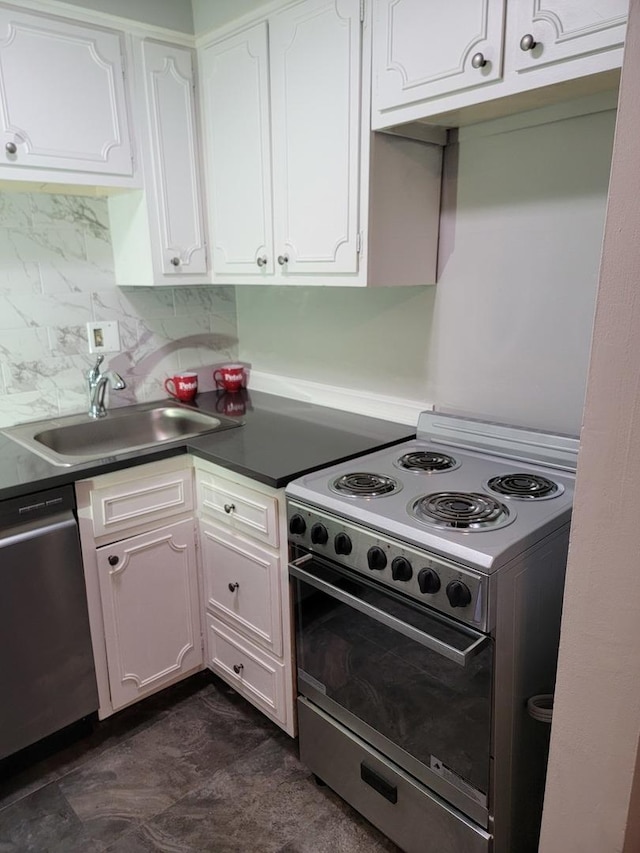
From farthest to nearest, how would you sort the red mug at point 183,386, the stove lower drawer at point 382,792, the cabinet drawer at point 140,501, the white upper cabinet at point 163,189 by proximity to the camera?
the red mug at point 183,386 < the white upper cabinet at point 163,189 < the cabinet drawer at point 140,501 < the stove lower drawer at point 382,792

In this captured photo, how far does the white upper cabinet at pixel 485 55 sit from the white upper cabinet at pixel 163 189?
0.85m

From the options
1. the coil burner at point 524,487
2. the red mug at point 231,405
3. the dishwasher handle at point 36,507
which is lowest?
the dishwasher handle at point 36,507

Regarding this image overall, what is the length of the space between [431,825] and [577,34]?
179 cm

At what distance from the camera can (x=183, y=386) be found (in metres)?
2.55

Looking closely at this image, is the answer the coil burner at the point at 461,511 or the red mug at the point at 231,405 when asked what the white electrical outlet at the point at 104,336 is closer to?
the red mug at the point at 231,405

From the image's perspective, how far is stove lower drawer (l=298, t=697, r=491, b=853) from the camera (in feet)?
4.63

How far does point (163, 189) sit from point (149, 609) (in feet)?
4.79

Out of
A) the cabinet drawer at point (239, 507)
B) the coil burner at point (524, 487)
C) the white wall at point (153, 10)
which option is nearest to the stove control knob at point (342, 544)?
the cabinet drawer at point (239, 507)

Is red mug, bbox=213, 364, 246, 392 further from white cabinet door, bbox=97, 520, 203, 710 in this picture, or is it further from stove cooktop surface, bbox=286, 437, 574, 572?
stove cooktop surface, bbox=286, 437, 574, 572

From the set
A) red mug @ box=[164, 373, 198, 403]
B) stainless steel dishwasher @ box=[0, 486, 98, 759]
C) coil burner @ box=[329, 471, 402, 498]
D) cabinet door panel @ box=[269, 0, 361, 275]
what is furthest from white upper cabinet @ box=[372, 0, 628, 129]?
stainless steel dishwasher @ box=[0, 486, 98, 759]

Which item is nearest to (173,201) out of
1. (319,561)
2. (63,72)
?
(63,72)

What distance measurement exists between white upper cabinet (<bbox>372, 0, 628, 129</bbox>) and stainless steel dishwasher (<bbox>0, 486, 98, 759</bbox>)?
4.71 feet

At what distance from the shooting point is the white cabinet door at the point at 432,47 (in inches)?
53.9

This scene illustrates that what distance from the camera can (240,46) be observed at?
1.99 meters
